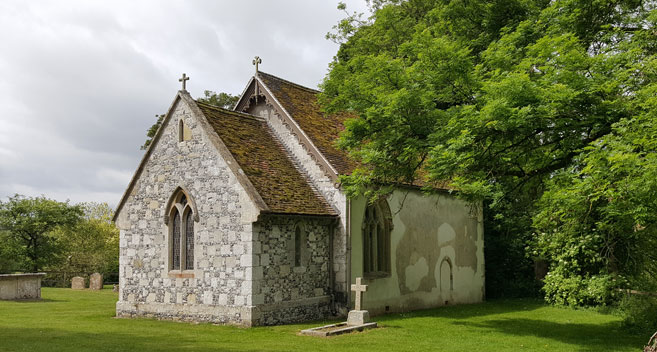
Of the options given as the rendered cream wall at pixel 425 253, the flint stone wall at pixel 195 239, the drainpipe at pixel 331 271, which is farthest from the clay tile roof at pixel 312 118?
the flint stone wall at pixel 195 239

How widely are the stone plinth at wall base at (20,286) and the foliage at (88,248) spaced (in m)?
11.9

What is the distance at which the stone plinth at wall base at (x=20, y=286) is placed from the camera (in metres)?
24.9

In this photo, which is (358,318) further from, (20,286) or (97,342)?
(20,286)

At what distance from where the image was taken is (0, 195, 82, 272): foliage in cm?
3756

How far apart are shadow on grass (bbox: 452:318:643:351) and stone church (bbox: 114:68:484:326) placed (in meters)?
3.81

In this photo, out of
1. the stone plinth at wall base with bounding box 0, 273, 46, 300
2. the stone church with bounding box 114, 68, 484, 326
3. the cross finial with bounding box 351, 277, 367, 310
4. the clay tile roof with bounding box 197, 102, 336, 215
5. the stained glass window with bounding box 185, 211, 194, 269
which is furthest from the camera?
the stone plinth at wall base with bounding box 0, 273, 46, 300

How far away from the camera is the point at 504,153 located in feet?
45.0

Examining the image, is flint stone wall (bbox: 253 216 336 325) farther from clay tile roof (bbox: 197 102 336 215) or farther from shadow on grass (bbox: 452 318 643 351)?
shadow on grass (bbox: 452 318 643 351)

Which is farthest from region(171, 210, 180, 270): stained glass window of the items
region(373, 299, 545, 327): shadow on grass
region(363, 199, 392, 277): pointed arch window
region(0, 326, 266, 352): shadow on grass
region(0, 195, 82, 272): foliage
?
region(0, 195, 82, 272): foliage

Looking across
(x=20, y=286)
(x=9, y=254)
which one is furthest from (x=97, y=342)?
(x=9, y=254)

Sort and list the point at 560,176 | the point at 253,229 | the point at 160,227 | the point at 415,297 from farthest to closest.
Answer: the point at 415,297 → the point at 160,227 → the point at 253,229 → the point at 560,176

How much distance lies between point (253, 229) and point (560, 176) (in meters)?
8.03

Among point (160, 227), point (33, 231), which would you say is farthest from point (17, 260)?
point (160, 227)

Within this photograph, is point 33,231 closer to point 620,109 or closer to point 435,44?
point 435,44
